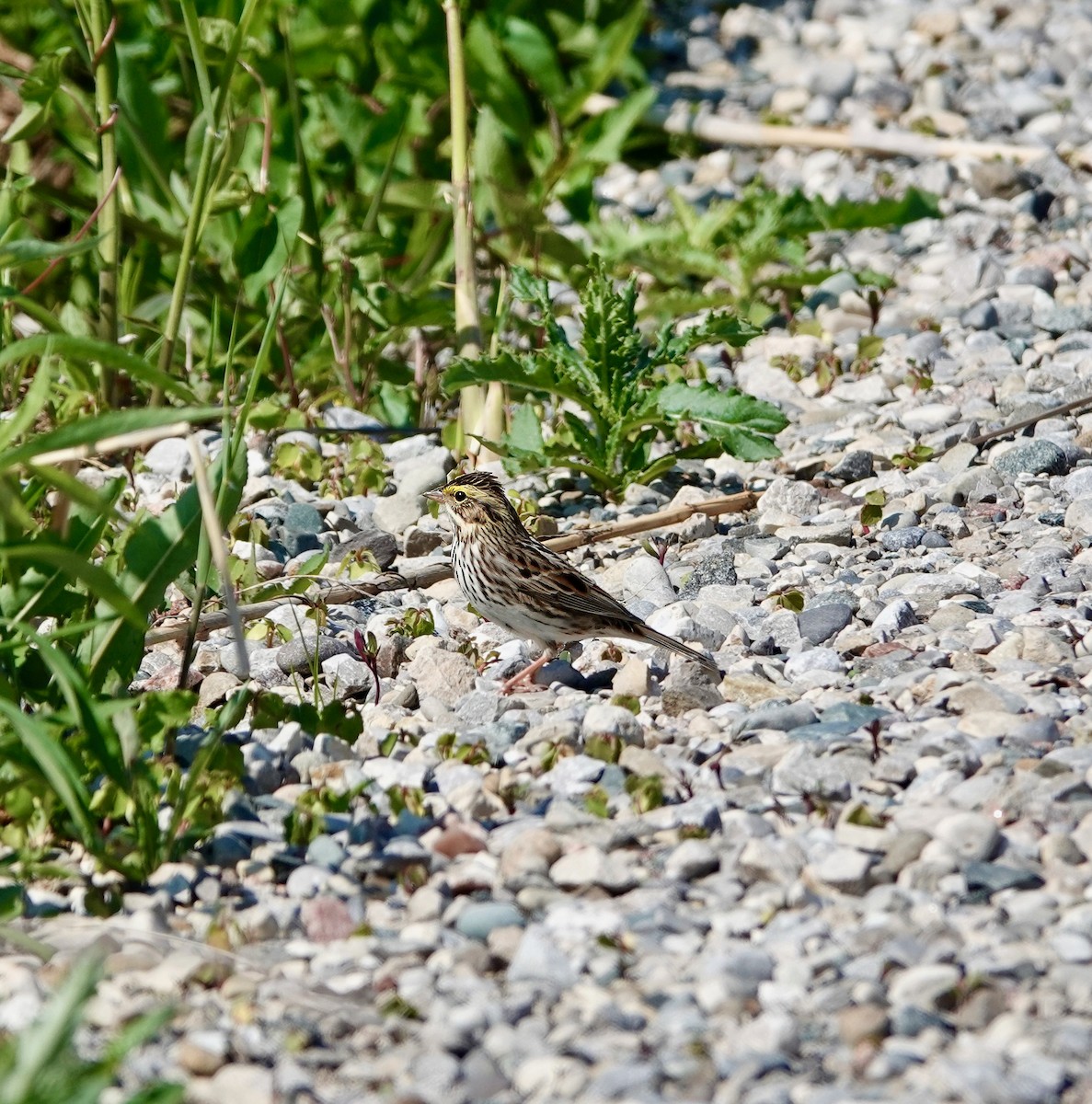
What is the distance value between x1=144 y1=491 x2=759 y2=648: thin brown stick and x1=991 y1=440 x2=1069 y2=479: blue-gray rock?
917 mm

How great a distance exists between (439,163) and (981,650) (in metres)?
5.22

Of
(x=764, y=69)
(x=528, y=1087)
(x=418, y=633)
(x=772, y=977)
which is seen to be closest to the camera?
(x=528, y=1087)

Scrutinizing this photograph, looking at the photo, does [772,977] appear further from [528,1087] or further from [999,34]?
[999,34]

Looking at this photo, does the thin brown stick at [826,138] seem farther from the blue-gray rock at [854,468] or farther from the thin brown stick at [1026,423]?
the blue-gray rock at [854,468]

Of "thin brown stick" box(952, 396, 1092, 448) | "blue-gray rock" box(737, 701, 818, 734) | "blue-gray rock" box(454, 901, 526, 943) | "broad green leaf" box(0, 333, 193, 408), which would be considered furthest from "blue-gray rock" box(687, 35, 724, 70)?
"blue-gray rock" box(454, 901, 526, 943)

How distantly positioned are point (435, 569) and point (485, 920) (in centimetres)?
253

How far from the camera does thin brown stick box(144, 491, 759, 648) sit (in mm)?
5648

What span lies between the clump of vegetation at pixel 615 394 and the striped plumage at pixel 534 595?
787 mm

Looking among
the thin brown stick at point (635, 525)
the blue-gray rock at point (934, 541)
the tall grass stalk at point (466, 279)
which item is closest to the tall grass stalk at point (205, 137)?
the tall grass stalk at point (466, 279)

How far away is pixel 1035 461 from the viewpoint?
20.6 ft

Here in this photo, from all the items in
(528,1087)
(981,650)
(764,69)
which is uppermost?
(764,69)

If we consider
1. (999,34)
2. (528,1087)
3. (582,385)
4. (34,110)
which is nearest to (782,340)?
(582,385)

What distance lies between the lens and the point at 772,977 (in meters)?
3.52

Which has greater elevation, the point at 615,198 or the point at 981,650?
the point at 615,198
